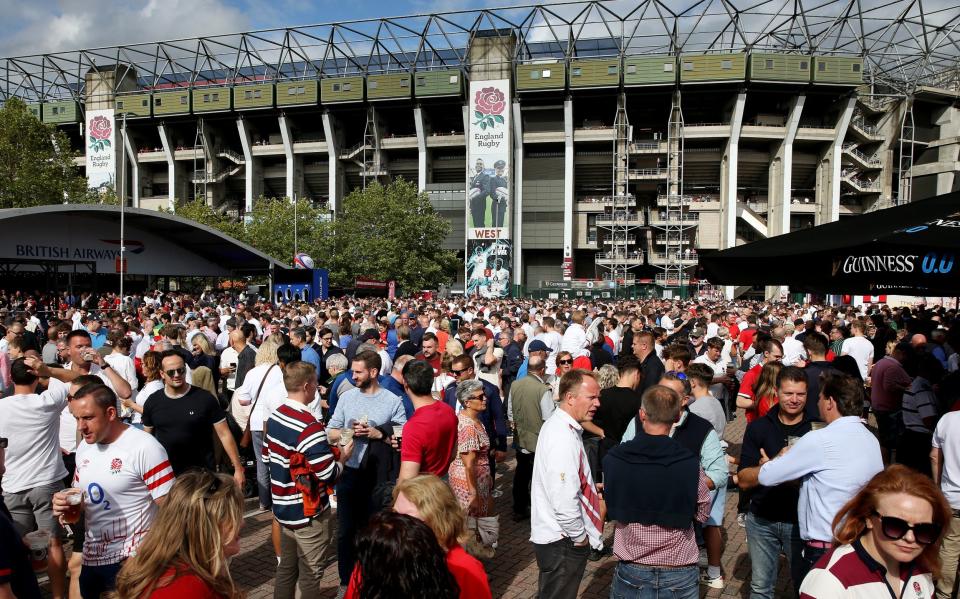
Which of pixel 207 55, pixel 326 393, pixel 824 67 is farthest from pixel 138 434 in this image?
pixel 207 55

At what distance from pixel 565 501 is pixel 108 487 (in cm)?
253

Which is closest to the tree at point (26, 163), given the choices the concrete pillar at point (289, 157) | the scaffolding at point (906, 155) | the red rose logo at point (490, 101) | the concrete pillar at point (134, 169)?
the concrete pillar at point (289, 157)

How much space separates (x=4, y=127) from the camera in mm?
29859

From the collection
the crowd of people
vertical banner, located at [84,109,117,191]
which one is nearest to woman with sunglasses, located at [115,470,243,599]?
the crowd of people

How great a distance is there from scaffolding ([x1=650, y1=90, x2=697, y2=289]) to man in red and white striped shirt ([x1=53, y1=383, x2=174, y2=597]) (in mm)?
49919

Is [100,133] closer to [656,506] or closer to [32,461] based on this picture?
[32,461]

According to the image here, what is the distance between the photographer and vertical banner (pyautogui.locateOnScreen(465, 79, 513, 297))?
4691 centimetres

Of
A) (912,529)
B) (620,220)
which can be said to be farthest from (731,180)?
(912,529)

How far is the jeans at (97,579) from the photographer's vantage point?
122 inches

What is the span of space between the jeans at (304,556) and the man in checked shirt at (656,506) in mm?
1911

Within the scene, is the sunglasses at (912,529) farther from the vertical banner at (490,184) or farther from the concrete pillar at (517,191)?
the concrete pillar at (517,191)

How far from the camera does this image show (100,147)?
5634 centimetres

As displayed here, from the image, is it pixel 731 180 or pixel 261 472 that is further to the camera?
pixel 731 180

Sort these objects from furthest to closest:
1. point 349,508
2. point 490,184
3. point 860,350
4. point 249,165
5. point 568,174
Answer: point 249,165, point 568,174, point 490,184, point 860,350, point 349,508
